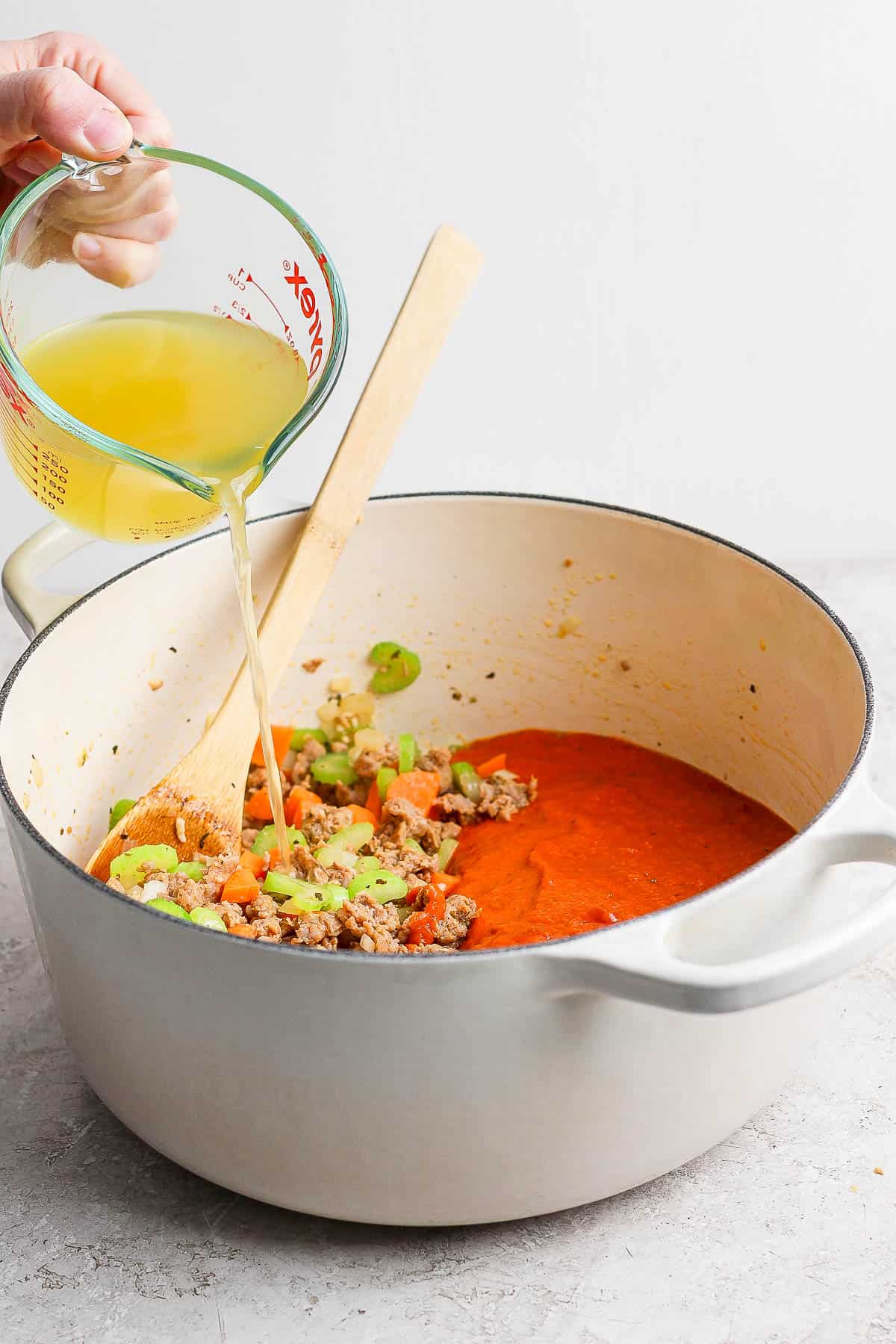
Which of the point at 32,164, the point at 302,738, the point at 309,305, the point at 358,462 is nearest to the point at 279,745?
the point at 302,738

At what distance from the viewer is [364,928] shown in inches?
51.8

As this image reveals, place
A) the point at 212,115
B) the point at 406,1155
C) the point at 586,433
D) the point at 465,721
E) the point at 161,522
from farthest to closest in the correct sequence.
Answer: the point at 586,433, the point at 212,115, the point at 465,721, the point at 161,522, the point at 406,1155

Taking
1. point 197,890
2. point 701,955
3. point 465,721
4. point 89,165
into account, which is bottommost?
point 465,721

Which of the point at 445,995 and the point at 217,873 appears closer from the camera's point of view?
the point at 445,995

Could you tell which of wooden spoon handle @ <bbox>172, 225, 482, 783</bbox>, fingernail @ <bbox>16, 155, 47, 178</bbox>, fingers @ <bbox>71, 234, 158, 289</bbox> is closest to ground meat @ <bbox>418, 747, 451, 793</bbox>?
wooden spoon handle @ <bbox>172, 225, 482, 783</bbox>

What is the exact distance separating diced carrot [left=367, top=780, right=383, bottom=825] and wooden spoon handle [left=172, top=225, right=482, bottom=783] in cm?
18

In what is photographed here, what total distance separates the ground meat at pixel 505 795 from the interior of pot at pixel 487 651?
0.54 ft

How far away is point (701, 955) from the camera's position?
3.51 feet

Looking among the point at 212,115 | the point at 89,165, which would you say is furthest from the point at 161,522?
the point at 212,115

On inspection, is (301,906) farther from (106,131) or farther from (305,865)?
(106,131)

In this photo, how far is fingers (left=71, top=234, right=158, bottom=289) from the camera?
131cm

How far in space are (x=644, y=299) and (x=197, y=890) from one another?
1.45 metres

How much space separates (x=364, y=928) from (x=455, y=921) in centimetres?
13

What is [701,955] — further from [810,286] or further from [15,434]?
[810,286]
